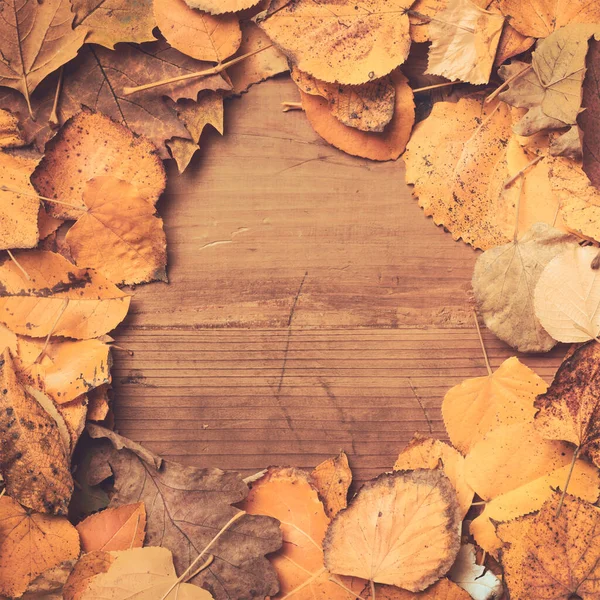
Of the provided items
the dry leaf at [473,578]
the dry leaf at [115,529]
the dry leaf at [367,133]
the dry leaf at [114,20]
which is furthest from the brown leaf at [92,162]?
the dry leaf at [473,578]

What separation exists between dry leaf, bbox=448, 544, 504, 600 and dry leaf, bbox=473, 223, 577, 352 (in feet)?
0.89

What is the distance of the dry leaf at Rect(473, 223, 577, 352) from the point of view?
871 mm

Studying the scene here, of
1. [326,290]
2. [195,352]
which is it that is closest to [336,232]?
[326,290]

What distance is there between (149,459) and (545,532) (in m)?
0.49

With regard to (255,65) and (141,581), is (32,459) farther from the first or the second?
(255,65)

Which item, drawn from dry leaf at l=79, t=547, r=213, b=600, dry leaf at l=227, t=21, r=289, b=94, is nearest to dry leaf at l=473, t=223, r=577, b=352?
dry leaf at l=227, t=21, r=289, b=94

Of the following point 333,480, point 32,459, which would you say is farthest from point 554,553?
point 32,459

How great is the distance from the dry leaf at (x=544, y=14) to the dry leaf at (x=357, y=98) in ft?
0.56

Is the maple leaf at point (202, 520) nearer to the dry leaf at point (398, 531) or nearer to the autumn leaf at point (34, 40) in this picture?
the dry leaf at point (398, 531)

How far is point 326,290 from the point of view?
3.00 ft

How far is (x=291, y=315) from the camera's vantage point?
91 cm

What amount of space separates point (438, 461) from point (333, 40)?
Answer: 0.55 m

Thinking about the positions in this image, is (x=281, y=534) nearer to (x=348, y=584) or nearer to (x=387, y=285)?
(x=348, y=584)

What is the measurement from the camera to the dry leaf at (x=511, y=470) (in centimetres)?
85
